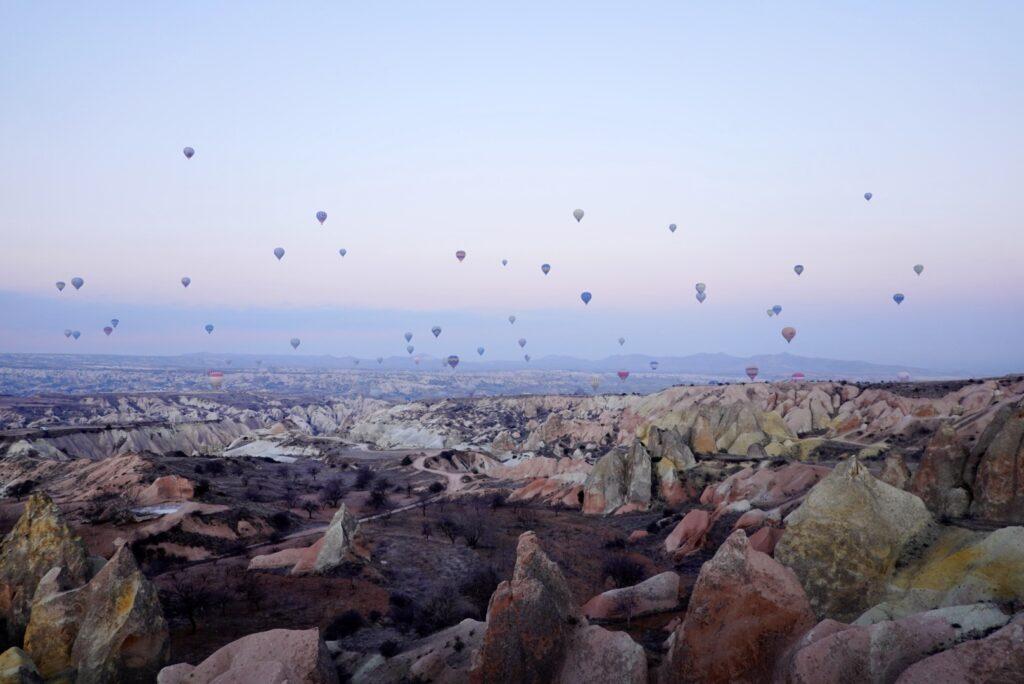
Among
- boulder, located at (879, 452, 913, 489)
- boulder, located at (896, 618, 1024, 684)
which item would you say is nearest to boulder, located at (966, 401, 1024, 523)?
boulder, located at (879, 452, 913, 489)

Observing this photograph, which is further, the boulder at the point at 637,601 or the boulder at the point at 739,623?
the boulder at the point at 637,601

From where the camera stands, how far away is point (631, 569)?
84.6 feet

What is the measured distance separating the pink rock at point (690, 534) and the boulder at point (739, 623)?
18.3 m

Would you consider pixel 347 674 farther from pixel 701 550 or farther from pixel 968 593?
pixel 701 550

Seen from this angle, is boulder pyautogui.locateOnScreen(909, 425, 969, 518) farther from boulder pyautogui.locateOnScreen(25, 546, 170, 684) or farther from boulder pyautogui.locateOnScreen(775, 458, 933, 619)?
boulder pyautogui.locateOnScreen(25, 546, 170, 684)

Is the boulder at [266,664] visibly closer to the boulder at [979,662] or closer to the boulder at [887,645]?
the boulder at [887,645]

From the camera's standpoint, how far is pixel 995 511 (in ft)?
60.1

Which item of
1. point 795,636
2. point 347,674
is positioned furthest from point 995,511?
point 347,674

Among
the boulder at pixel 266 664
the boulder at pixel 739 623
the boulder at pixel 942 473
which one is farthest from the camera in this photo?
the boulder at pixel 942 473

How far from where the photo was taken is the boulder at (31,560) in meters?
18.1

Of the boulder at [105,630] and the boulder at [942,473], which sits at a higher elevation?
the boulder at [942,473]

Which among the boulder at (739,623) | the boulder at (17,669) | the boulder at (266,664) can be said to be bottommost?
the boulder at (17,669)

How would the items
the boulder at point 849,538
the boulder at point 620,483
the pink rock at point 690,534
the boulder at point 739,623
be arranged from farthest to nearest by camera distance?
the boulder at point 620,483 → the pink rock at point 690,534 → the boulder at point 849,538 → the boulder at point 739,623

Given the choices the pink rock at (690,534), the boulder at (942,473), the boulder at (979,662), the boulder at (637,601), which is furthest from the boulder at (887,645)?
the pink rock at (690,534)
